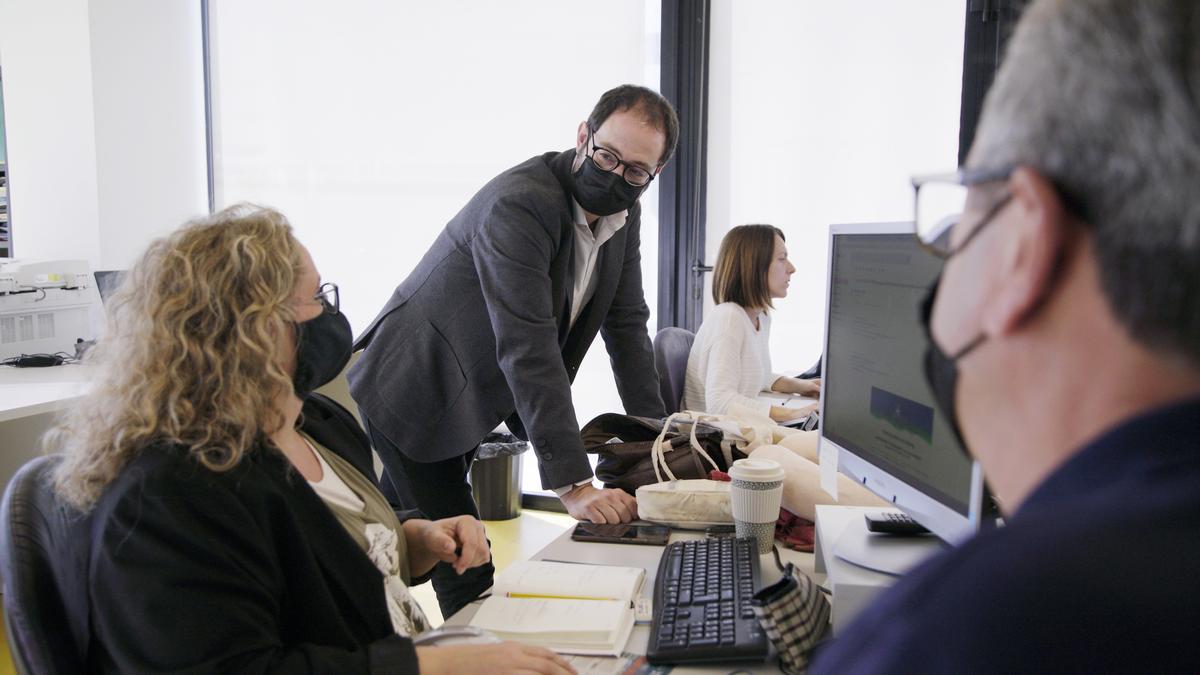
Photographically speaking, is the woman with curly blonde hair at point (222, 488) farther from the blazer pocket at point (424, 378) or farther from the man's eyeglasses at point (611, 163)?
the man's eyeglasses at point (611, 163)

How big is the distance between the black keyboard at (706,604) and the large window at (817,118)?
2506mm

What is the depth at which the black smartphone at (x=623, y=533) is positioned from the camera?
1.57 meters

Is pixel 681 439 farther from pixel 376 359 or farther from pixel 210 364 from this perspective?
pixel 210 364

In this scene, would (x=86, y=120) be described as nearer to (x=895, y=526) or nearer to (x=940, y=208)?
(x=895, y=526)

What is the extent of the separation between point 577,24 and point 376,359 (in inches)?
86.9

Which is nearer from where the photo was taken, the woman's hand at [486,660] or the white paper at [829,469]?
the woman's hand at [486,660]

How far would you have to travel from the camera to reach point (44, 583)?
0.98 meters

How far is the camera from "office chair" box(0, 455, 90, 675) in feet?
3.13

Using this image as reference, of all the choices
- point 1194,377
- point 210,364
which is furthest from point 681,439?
point 1194,377

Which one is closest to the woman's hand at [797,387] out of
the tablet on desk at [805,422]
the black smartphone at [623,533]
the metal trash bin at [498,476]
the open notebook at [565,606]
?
the tablet on desk at [805,422]

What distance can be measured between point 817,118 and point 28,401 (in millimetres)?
2903

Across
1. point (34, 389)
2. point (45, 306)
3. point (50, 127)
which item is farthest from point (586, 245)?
point (50, 127)

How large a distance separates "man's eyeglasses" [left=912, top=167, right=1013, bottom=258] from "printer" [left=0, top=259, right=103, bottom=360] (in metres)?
Result: 3.44

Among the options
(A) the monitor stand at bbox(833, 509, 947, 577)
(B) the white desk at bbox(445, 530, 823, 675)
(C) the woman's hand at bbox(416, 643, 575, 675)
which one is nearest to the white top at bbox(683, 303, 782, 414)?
(B) the white desk at bbox(445, 530, 823, 675)
